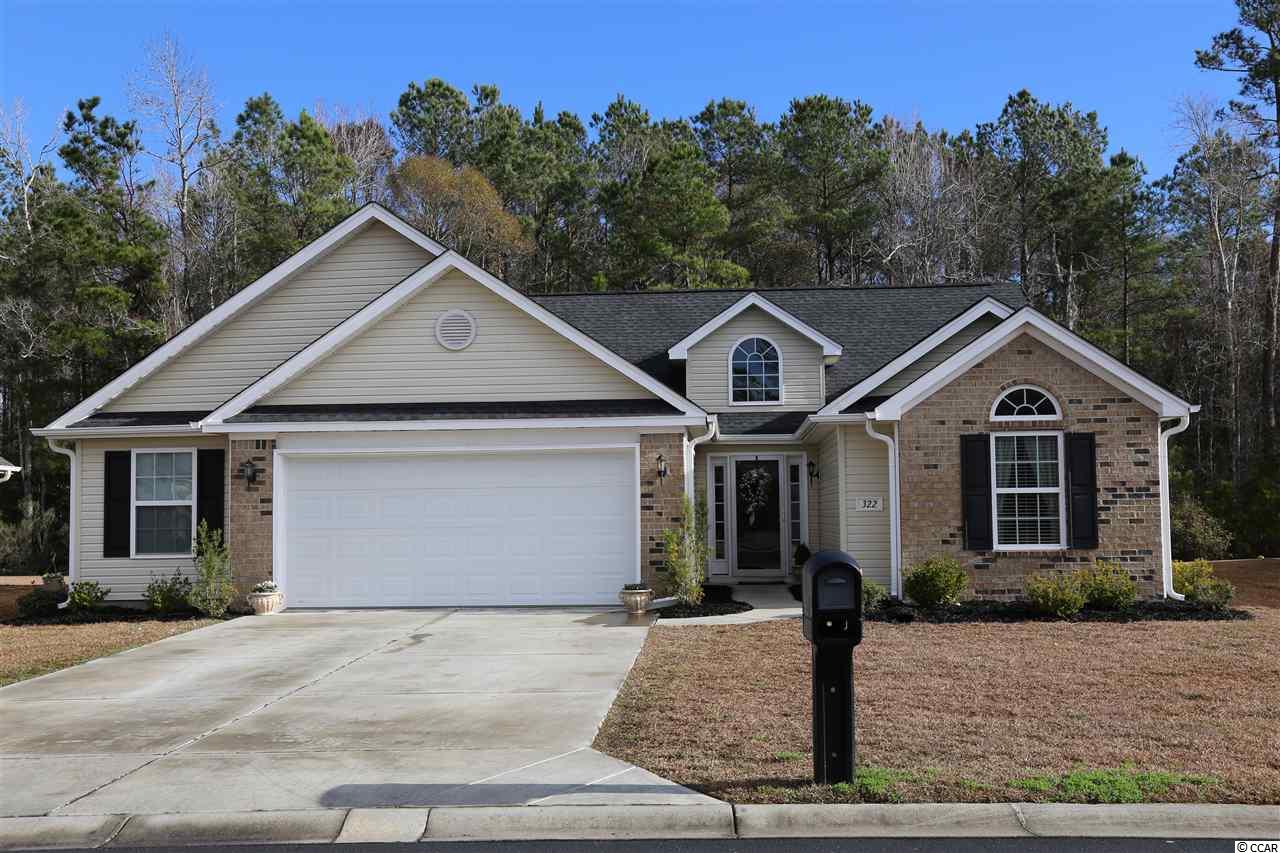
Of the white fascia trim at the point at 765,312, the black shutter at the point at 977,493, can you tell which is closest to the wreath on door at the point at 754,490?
the white fascia trim at the point at 765,312

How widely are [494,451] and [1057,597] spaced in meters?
7.53

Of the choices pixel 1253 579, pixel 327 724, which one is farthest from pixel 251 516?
pixel 1253 579

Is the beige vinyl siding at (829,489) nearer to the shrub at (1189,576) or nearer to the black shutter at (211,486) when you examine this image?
the shrub at (1189,576)

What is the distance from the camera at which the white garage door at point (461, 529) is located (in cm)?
1427

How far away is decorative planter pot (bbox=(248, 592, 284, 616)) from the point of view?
45.8 feet

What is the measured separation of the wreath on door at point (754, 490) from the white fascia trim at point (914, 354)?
A: 252cm

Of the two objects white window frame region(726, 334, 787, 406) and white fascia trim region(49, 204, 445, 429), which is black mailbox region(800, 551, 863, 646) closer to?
white fascia trim region(49, 204, 445, 429)

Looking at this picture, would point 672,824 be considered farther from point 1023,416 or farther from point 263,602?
point 263,602

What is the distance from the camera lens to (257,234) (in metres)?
32.1

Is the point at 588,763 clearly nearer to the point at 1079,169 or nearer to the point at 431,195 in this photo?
the point at 431,195

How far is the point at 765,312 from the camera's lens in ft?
57.7

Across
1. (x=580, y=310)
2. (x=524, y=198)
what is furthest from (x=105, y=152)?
(x=580, y=310)

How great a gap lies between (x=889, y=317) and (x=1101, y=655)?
34.4ft

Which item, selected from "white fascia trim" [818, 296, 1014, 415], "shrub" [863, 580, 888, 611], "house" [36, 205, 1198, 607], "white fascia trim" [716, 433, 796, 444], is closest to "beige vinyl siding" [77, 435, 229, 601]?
"house" [36, 205, 1198, 607]
